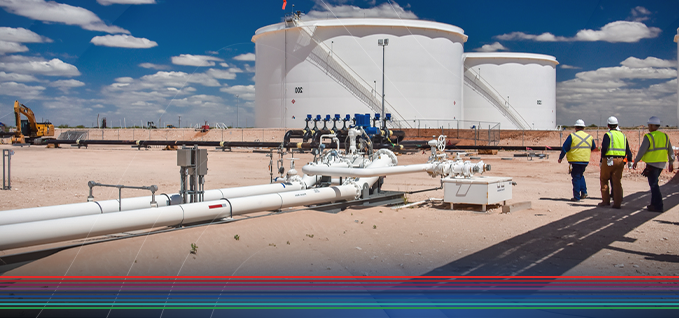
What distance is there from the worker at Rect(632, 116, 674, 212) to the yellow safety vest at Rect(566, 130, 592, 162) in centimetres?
151

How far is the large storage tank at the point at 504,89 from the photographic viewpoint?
44.6m

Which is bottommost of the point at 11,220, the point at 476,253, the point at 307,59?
the point at 476,253

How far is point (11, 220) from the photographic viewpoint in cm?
520

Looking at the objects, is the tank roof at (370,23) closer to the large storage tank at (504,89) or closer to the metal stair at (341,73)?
the metal stair at (341,73)

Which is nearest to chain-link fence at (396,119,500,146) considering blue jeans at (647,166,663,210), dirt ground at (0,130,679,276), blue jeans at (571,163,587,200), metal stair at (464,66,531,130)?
metal stair at (464,66,531,130)

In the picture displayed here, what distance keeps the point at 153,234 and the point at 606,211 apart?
748 cm

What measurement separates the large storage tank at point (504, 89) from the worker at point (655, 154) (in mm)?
36729

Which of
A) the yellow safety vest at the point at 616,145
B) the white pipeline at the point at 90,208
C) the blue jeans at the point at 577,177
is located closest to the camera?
the white pipeline at the point at 90,208

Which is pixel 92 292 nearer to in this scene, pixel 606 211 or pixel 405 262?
pixel 405 262

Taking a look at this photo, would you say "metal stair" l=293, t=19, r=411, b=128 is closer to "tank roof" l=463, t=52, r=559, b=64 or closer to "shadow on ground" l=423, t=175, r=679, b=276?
"tank roof" l=463, t=52, r=559, b=64

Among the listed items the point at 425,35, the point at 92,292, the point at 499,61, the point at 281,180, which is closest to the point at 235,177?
the point at 281,180

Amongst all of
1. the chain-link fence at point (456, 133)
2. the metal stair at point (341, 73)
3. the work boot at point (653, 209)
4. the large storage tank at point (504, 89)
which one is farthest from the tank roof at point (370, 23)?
Answer: the work boot at point (653, 209)

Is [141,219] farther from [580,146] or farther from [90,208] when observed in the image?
[580,146]

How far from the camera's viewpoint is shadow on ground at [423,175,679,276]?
4.93 meters
